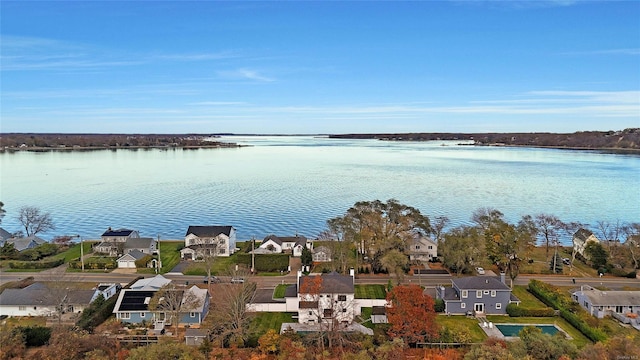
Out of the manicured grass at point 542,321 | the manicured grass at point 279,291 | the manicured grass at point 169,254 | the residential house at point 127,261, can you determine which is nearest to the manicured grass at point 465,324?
the manicured grass at point 542,321

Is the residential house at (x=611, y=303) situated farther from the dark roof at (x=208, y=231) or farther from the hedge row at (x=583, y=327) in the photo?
the dark roof at (x=208, y=231)

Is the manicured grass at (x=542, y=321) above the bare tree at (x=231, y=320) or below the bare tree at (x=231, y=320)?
below

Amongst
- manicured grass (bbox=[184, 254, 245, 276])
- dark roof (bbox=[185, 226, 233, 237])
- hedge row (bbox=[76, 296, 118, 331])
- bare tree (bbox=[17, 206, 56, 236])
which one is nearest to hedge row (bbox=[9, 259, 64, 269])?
bare tree (bbox=[17, 206, 56, 236])

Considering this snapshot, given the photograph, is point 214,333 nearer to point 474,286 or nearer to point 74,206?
point 474,286

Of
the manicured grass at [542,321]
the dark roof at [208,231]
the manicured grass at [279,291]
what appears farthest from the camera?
the dark roof at [208,231]

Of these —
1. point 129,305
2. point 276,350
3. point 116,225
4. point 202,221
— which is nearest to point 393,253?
point 276,350

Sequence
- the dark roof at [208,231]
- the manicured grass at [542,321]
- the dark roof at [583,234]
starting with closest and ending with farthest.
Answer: the manicured grass at [542,321]
the dark roof at [583,234]
the dark roof at [208,231]

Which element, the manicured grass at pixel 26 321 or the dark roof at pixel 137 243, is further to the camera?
the dark roof at pixel 137 243
